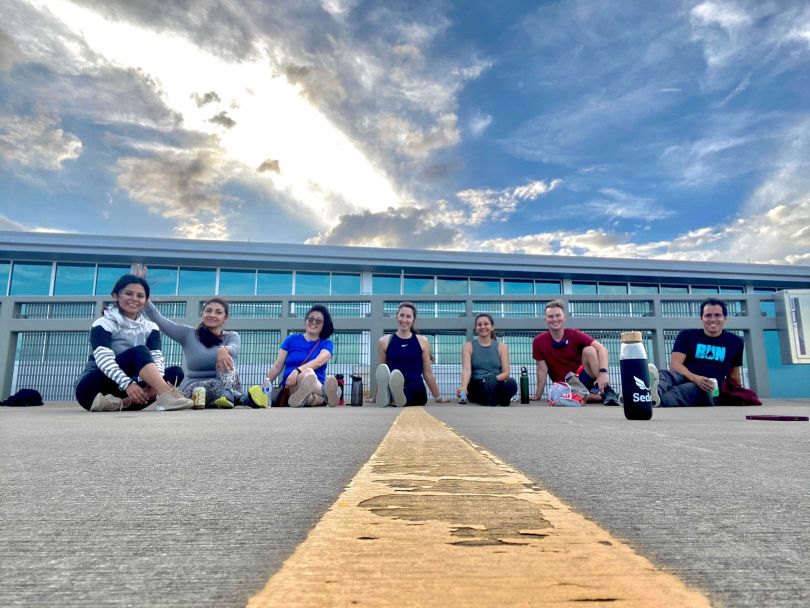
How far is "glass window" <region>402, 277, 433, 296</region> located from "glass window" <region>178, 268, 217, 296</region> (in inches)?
235

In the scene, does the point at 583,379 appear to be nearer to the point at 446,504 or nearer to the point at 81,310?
the point at 446,504

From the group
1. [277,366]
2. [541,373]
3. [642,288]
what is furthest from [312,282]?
[642,288]

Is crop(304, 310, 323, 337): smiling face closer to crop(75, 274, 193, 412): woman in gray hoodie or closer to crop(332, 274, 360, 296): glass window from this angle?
crop(75, 274, 193, 412): woman in gray hoodie

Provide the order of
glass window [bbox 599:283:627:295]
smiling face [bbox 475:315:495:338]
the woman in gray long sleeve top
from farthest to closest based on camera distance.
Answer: glass window [bbox 599:283:627:295] < smiling face [bbox 475:315:495:338] < the woman in gray long sleeve top

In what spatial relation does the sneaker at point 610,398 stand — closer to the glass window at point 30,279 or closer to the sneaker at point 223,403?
the sneaker at point 223,403

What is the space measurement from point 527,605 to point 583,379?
6.47m

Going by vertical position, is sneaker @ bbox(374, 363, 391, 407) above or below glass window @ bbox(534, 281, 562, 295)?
below

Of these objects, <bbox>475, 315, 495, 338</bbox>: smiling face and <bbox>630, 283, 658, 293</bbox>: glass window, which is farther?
<bbox>630, 283, 658, 293</bbox>: glass window

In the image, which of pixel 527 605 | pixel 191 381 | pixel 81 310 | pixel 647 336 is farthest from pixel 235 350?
pixel 647 336

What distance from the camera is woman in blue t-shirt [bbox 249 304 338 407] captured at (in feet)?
19.1

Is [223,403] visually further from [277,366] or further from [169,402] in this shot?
[277,366]

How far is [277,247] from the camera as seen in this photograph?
1492cm

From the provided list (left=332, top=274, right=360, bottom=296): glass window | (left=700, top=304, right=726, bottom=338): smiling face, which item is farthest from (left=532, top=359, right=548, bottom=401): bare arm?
(left=332, top=274, right=360, bottom=296): glass window

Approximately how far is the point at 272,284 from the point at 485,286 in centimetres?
691
